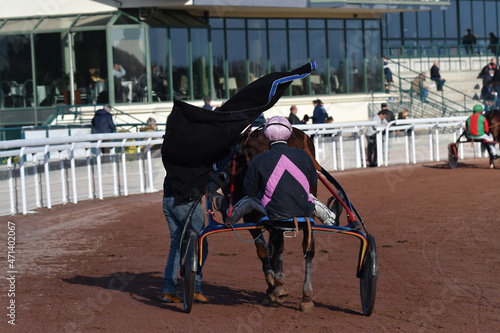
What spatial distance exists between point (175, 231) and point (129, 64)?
69.6 ft

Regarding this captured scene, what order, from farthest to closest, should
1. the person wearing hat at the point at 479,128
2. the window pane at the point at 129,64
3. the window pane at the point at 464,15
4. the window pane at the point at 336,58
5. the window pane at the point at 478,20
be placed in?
the window pane at the point at 478,20
the window pane at the point at 464,15
the window pane at the point at 336,58
the window pane at the point at 129,64
the person wearing hat at the point at 479,128

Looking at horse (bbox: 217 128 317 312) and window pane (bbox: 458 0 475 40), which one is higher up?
window pane (bbox: 458 0 475 40)

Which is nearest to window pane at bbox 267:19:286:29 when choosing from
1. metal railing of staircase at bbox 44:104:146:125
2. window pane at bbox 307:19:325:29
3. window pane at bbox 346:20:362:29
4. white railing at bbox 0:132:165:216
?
window pane at bbox 307:19:325:29

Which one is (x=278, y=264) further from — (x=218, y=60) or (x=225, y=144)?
(x=218, y=60)

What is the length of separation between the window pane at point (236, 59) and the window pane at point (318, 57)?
2.99 metres

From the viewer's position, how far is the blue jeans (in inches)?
305

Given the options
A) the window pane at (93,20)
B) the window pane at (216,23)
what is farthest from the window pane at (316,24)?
the window pane at (93,20)

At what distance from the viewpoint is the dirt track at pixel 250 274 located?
6.98 metres

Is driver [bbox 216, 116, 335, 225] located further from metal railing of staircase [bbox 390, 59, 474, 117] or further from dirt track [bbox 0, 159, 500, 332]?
metal railing of staircase [bbox 390, 59, 474, 117]

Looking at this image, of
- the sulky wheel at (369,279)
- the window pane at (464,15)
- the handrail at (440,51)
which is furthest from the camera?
the window pane at (464,15)

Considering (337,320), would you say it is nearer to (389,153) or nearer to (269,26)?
(389,153)

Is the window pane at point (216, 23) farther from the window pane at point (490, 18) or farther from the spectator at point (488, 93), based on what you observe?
the window pane at point (490, 18)

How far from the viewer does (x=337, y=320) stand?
7.01 meters

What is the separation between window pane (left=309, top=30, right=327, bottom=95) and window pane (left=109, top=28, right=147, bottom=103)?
7728 mm
